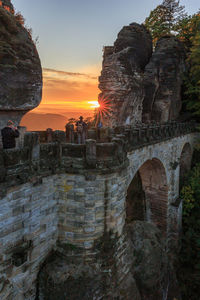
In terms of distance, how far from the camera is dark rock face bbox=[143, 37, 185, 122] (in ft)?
72.3

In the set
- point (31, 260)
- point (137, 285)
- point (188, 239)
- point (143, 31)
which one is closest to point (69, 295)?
point (31, 260)

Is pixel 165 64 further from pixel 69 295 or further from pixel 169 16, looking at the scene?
pixel 69 295

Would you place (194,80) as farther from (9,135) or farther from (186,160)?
(9,135)

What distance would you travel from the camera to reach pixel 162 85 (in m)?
22.1

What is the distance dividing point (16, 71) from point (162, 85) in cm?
1662

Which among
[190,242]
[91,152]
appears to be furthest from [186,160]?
[91,152]

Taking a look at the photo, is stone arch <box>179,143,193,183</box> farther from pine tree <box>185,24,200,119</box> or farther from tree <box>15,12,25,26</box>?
tree <box>15,12,25,26</box>

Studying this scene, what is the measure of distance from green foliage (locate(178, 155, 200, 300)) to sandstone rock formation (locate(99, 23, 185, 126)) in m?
8.21

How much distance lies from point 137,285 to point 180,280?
9586mm

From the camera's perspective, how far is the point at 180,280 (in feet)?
50.8

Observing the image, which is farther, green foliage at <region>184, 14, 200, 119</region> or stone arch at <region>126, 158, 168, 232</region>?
green foliage at <region>184, 14, 200, 119</region>

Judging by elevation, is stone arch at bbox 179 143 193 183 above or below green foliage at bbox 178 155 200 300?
above

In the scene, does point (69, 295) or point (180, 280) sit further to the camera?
point (180, 280)

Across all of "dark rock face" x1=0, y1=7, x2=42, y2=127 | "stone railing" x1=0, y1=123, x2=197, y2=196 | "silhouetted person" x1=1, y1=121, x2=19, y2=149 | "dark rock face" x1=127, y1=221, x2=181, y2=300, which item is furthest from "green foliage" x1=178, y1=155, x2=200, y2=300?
"dark rock face" x1=0, y1=7, x2=42, y2=127
